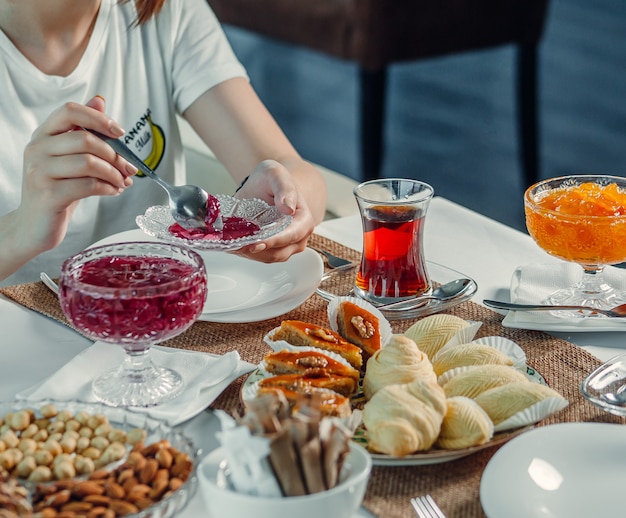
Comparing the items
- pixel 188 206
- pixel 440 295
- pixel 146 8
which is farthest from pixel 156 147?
pixel 440 295

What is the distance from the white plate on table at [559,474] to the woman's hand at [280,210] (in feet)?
1.56

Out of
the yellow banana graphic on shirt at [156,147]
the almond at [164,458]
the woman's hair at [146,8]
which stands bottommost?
the yellow banana graphic on shirt at [156,147]

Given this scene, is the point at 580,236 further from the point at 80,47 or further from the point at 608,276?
the point at 80,47

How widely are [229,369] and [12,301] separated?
1.33 ft

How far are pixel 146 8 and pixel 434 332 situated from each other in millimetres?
978

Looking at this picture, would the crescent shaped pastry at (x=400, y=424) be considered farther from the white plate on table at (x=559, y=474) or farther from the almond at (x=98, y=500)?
the almond at (x=98, y=500)

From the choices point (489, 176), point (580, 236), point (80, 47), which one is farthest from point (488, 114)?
point (580, 236)

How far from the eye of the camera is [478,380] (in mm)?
867

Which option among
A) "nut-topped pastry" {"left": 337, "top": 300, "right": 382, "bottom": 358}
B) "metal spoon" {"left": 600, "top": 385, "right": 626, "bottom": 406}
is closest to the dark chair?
"nut-topped pastry" {"left": 337, "top": 300, "right": 382, "bottom": 358}

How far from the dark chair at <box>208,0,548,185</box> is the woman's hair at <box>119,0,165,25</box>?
1.63 metres

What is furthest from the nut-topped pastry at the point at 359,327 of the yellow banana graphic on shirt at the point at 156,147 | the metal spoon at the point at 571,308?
the yellow banana graphic on shirt at the point at 156,147

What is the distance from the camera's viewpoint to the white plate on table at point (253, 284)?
1.13 meters

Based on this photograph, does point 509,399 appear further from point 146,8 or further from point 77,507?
point 146,8

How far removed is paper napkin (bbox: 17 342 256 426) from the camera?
2.95ft
